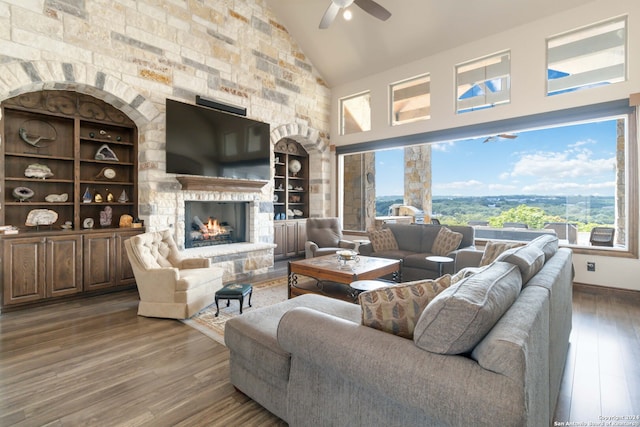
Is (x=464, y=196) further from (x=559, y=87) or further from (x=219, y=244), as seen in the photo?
(x=219, y=244)

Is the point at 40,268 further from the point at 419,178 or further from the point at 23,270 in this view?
the point at 419,178

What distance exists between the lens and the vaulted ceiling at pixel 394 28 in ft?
16.2

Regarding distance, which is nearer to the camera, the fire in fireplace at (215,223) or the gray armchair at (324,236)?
the fire in fireplace at (215,223)

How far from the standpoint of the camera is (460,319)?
117cm

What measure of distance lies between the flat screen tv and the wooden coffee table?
225cm

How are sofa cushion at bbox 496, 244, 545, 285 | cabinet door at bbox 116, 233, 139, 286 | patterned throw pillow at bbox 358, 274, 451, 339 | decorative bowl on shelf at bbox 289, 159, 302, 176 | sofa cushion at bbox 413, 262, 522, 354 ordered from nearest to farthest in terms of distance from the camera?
sofa cushion at bbox 413, 262, 522, 354 → patterned throw pillow at bbox 358, 274, 451, 339 → sofa cushion at bbox 496, 244, 545, 285 → cabinet door at bbox 116, 233, 139, 286 → decorative bowl on shelf at bbox 289, 159, 302, 176

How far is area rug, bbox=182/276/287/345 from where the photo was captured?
3.16m

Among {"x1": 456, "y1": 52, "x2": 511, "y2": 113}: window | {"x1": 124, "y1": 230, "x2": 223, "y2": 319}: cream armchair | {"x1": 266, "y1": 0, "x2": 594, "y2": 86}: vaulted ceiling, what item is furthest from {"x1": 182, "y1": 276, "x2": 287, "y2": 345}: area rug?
{"x1": 266, "y1": 0, "x2": 594, "y2": 86}: vaulted ceiling

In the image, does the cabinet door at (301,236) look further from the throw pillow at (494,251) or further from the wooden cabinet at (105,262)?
the throw pillow at (494,251)

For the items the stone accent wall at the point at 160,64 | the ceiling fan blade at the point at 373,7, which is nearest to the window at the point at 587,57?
the ceiling fan blade at the point at 373,7

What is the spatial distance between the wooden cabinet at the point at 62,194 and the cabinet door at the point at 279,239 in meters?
2.76

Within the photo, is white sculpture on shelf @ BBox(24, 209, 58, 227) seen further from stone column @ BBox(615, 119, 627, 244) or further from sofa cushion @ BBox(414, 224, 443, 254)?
stone column @ BBox(615, 119, 627, 244)

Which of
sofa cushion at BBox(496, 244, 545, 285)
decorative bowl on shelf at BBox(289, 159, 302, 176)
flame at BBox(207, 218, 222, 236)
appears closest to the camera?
sofa cushion at BBox(496, 244, 545, 285)

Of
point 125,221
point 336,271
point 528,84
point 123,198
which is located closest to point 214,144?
point 123,198
